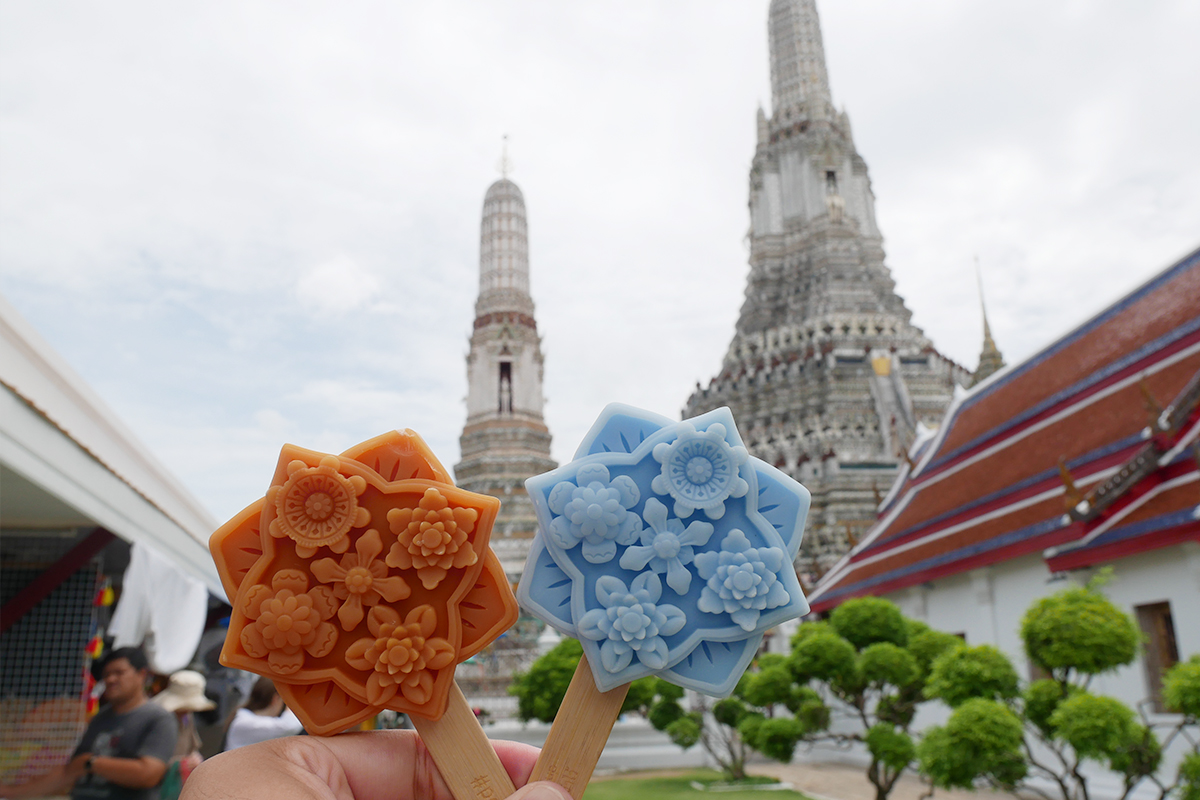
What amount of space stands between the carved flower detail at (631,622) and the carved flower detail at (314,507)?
29.9 inches

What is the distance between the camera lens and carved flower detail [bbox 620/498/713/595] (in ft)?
8.60

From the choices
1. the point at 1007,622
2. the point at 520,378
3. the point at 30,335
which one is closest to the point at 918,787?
the point at 1007,622

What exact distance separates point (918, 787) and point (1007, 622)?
145 inches

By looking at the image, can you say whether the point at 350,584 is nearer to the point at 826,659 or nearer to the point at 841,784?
the point at 826,659

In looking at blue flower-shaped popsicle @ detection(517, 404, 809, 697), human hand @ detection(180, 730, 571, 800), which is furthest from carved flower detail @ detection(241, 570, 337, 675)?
blue flower-shaped popsicle @ detection(517, 404, 809, 697)

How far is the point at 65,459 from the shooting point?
642 cm

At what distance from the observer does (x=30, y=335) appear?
607 cm

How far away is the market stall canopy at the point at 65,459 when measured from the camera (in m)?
5.67

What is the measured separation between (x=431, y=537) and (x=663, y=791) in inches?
573

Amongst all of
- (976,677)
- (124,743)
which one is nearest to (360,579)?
(124,743)

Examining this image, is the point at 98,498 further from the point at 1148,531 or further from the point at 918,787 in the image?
the point at 918,787

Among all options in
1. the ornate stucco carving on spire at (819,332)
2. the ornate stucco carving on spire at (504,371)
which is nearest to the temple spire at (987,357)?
the ornate stucco carving on spire at (819,332)

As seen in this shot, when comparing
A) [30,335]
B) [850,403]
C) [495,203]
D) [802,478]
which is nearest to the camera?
[30,335]

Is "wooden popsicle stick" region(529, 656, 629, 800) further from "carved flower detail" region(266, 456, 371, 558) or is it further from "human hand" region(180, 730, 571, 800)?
"carved flower detail" region(266, 456, 371, 558)
